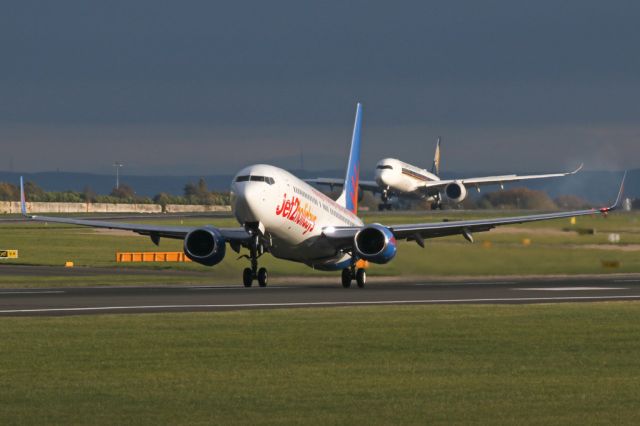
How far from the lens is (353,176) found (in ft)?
200

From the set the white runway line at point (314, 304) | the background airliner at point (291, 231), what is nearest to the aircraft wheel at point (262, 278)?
the background airliner at point (291, 231)

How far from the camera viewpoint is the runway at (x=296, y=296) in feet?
121

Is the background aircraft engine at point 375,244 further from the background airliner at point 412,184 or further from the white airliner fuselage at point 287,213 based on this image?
the background airliner at point 412,184

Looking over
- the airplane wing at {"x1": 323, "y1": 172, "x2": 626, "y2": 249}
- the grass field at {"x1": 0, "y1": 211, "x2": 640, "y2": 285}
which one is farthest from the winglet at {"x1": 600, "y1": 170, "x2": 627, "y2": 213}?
the grass field at {"x1": 0, "y1": 211, "x2": 640, "y2": 285}

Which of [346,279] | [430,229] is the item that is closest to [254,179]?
[346,279]

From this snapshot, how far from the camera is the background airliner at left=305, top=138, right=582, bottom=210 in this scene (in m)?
150

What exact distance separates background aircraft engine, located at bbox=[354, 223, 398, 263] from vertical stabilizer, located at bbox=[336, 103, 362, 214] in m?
9.38

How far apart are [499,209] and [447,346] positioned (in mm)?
103814

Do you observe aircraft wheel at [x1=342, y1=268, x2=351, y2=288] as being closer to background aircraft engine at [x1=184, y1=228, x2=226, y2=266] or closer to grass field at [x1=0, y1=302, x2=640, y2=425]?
background aircraft engine at [x1=184, y1=228, x2=226, y2=266]

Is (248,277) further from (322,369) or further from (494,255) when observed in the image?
(322,369)

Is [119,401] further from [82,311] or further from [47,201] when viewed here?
[47,201]

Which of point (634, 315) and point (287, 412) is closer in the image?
point (287, 412)

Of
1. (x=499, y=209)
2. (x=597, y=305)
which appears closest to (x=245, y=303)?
(x=597, y=305)

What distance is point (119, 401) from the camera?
59.2 feet
